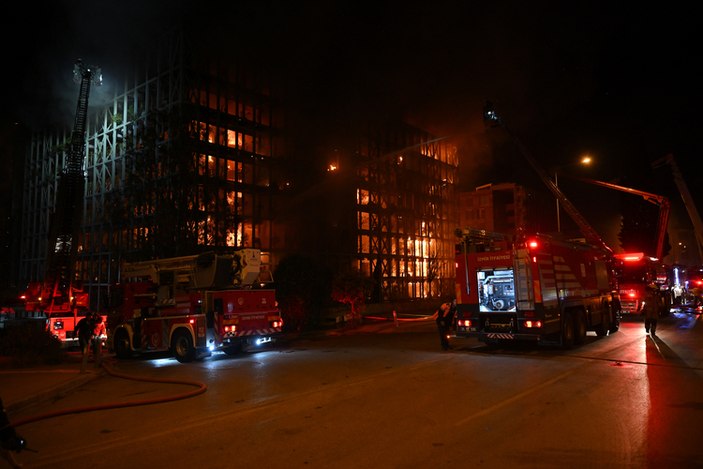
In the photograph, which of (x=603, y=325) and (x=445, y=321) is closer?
(x=445, y=321)

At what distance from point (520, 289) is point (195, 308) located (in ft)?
27.1

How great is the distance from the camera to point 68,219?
81.5 feet

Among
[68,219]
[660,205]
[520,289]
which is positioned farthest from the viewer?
[68,219]

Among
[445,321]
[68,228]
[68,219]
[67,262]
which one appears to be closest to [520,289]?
[445,321]

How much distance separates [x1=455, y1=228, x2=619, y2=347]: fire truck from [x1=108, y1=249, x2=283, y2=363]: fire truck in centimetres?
559

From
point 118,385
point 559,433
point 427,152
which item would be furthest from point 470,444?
point 427,152

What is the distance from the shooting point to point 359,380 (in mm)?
9109

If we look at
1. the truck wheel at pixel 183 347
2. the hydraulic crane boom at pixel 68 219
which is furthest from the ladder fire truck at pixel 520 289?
the hydraulic crane boom at pixel 68 219

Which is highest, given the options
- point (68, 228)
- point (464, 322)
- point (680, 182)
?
point (680, 182)

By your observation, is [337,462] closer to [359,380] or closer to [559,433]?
[559,433]

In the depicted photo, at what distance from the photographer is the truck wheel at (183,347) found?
42.9ft

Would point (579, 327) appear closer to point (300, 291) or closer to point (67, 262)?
point (300, 291)

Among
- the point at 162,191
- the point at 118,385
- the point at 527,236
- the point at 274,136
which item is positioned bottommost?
the point at 118,385

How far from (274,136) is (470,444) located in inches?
1262
